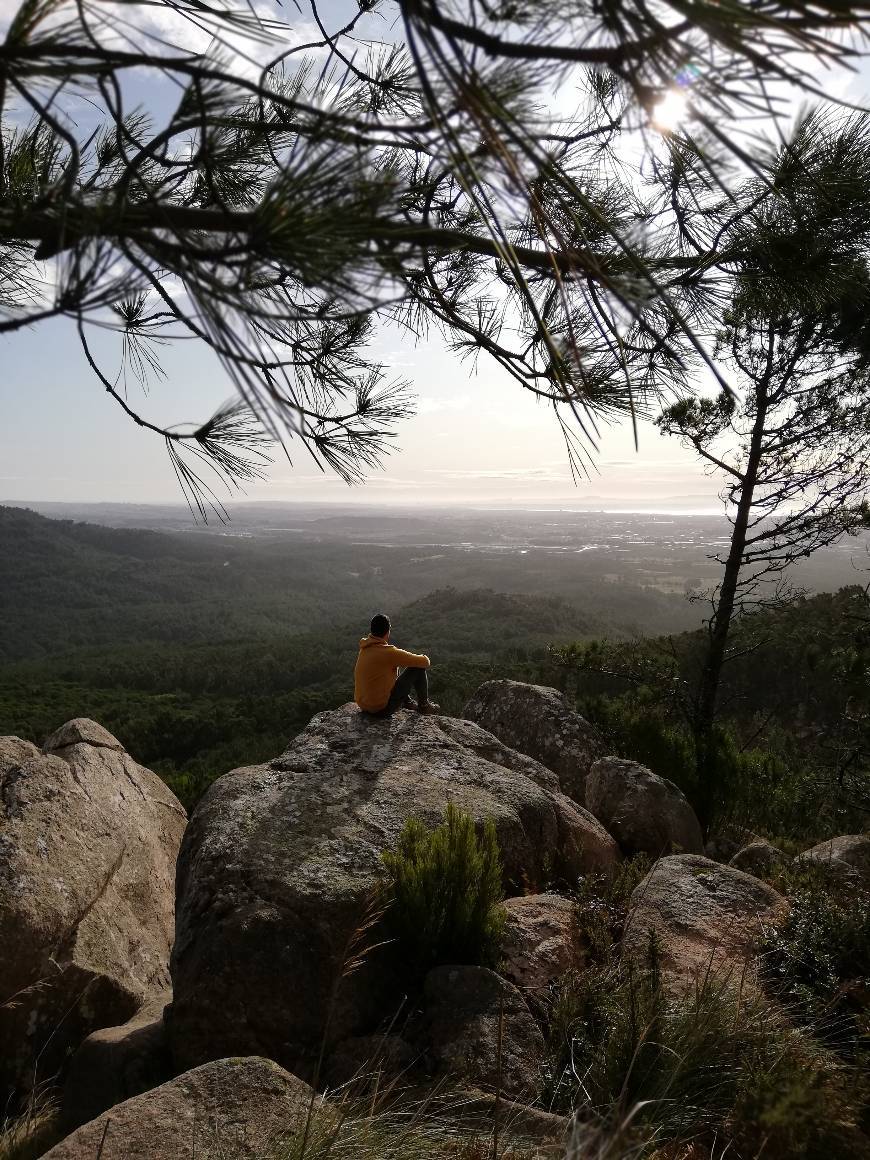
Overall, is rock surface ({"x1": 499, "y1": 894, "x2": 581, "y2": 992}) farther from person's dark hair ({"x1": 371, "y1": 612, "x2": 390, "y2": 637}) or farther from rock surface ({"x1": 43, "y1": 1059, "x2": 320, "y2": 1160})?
person's dark hair ({"x1": 371, "y1": 612, "x2": 390, "y2": 637})

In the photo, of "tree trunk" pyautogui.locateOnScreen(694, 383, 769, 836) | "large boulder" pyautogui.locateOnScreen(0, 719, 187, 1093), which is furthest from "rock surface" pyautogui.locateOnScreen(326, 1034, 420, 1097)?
"tree trunk" pyautogui.locateOnScreen(694, 383, 769, 836)

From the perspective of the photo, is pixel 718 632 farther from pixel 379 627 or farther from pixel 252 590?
pixel 252 590

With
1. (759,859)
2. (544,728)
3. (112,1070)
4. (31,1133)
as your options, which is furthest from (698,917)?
(544,728)

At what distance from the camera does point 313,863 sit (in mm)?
3592

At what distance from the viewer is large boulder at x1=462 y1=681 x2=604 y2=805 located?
22.8 feet

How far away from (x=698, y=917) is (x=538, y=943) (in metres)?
0.95

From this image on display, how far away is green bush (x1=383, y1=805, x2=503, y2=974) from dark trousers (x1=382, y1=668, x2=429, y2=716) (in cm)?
240

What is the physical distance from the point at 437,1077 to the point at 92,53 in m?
3.43

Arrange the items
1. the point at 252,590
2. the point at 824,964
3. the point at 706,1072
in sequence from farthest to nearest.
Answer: the point at 252,590 → the point at 824,964 → the point at 706,1072

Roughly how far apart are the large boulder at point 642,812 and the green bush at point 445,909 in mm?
2668

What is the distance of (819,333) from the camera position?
7.34 metres

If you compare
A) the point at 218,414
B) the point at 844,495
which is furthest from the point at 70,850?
the point at 844,495

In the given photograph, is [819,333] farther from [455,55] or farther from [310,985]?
[310,985]

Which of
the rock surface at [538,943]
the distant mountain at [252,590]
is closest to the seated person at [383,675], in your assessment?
the rock surface at [538,943]
